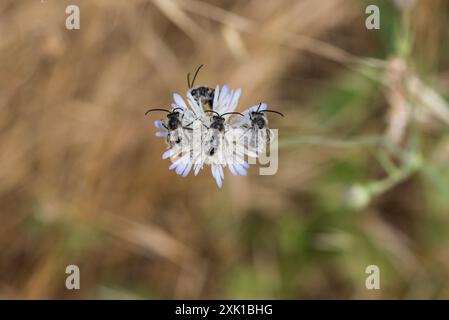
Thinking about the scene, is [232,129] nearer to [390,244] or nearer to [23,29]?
[23,29]

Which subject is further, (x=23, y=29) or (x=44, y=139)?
(x=44, y=139)

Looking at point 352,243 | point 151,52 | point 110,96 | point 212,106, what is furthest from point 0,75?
point 352,243

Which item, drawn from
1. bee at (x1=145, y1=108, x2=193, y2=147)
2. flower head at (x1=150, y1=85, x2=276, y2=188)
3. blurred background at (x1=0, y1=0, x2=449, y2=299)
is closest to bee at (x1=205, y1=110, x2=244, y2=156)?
flower head at (x1=150, y1=85, x2=276, y2=188)

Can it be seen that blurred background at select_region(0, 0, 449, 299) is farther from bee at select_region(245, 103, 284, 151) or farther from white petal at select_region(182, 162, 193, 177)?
white petal at select_region(182, 162, 193, 177)

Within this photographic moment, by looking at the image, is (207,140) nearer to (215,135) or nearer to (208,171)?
(215,135)

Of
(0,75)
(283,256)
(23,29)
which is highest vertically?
(23,29)

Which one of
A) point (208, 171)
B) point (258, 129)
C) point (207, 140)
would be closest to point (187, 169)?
point (207, 140)

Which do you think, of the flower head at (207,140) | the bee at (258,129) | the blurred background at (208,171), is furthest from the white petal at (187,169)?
the blurred background at (208,171)
